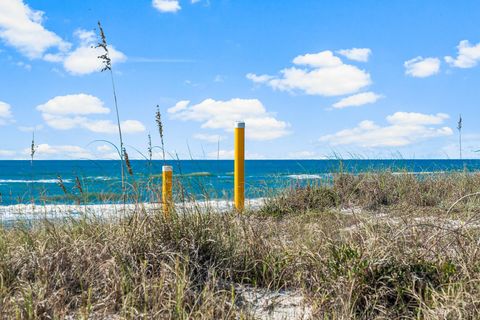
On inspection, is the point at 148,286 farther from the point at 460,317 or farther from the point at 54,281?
the point at 460,317

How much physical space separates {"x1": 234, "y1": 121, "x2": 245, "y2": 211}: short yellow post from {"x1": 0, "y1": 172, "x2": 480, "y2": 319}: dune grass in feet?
9.34

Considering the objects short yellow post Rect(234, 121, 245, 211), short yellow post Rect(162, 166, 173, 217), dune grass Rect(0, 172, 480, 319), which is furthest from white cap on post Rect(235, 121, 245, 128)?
dune grass Rect(0, 172, 480, 319)

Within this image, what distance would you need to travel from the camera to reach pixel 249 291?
11.8ft

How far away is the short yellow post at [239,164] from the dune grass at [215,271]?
285cm

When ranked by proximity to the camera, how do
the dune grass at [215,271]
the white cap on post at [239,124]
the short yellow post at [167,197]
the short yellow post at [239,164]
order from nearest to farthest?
1. the dune grass at [215,271]
2. the short yellow post at [167,197]
3. the short yellow post at [239,164]
4. the white cap on post at [239,124]

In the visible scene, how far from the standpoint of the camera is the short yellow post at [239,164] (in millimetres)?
7320

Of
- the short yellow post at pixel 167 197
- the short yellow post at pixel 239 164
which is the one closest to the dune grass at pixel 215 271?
the short yellow post at pixel 167 197

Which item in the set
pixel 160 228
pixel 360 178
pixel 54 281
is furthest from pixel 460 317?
pixel 360 178

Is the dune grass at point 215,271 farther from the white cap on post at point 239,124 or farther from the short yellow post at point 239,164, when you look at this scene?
the white cap on post at point 239,124

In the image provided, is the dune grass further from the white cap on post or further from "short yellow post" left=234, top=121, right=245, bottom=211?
the white cap on post

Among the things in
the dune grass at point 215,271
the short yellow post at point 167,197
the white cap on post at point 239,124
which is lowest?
the dune grass at point 215,271

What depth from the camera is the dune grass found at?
3.06 m

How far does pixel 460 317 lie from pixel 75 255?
2.58 metres

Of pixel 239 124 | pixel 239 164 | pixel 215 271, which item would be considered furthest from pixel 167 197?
pixel 239 124
